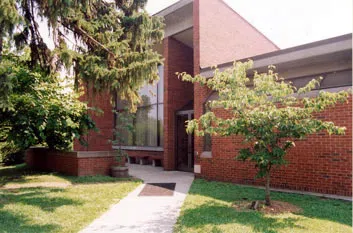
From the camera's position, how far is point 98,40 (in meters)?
8.87

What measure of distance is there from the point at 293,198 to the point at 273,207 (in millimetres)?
1336

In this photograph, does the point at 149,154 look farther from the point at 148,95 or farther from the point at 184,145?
the point at 184,145

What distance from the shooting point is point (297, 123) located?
20.6 feet

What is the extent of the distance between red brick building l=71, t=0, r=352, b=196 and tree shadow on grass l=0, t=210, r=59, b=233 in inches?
247

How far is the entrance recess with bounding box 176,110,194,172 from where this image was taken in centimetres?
1356

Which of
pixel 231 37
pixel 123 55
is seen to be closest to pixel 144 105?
pixel 231 37

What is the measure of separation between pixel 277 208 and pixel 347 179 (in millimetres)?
2271

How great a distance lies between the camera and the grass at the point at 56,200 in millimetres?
5656

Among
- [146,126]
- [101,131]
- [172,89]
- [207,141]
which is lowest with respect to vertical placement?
[207,141]

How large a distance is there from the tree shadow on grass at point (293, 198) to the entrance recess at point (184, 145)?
10.9ft

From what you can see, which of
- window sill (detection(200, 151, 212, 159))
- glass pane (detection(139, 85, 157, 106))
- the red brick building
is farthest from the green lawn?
glass pane (detection(139, 85, 157, 106))

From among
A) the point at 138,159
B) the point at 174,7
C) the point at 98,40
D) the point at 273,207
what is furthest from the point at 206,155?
the point at 138,159

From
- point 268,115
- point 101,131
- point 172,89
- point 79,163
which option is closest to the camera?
point 268,115

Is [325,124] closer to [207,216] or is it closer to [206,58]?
[207,216]
